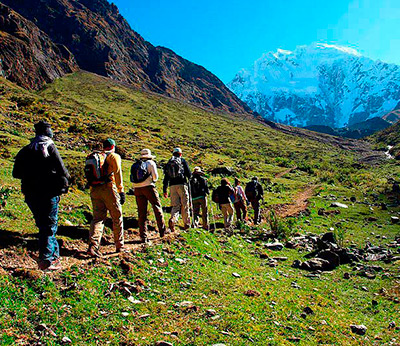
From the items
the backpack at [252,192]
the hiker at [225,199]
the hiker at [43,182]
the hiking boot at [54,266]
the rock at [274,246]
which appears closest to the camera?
the hiking boot at [54,266]

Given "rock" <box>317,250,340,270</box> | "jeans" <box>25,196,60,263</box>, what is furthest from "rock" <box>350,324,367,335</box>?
"jeans" <box>25,196,60,263</box>

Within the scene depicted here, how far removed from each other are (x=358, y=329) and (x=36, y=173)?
6889 mm

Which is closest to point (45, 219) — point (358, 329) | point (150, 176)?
point (150, 176)

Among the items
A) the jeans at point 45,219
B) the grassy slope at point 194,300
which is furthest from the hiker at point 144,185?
the jeans at point 45,219

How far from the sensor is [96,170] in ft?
22.0

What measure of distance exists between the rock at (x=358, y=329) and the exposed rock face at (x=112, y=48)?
148m

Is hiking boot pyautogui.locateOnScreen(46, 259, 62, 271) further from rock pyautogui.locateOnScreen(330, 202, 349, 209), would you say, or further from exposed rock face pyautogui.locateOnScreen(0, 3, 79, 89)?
exposed rock face pyautogui.locateOnScreen(0, 3, 79, 89)

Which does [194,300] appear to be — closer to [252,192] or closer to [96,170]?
[96,170]

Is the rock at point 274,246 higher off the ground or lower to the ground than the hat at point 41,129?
lower

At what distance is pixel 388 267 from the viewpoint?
989cm

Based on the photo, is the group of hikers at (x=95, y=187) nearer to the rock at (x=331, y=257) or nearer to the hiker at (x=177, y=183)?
the hiker at (x=177, y=183)

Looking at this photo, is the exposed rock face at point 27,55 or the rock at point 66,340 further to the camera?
the exposed rock face at point 27,55

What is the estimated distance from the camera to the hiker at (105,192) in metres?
6.76

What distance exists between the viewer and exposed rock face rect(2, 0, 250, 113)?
145 metres
